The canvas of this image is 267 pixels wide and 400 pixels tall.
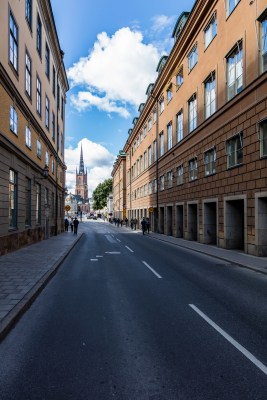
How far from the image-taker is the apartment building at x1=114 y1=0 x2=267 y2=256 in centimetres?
1441

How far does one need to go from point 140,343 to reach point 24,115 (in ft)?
54.1

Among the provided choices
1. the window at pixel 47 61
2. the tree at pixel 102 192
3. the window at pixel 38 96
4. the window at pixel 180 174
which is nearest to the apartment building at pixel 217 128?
the window at pixel 180 174

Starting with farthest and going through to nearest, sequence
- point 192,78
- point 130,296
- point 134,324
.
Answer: point 192,78, point 130,296, point 134,324

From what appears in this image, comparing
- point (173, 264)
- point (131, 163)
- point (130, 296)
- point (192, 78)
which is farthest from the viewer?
point (131, 163)

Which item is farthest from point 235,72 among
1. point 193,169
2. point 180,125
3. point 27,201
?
point 27,201

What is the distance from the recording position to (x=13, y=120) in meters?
15.8

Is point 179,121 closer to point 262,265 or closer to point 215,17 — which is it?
point 215,17

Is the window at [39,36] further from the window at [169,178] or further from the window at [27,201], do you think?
the window at [169,178]

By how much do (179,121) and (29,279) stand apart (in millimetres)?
22376

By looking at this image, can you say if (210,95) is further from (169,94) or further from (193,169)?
(169,94)

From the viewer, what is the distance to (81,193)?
197 metres

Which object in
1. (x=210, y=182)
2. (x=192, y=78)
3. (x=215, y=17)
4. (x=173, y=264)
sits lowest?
(x=173, y=264)

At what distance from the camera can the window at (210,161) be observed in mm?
19547

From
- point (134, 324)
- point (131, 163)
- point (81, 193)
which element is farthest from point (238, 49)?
point (81, 193)
